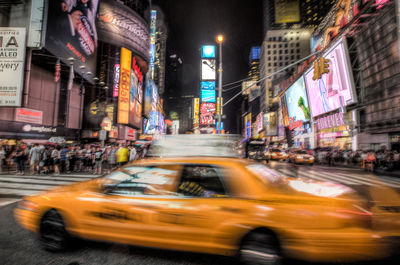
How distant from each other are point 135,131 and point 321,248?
43870mm

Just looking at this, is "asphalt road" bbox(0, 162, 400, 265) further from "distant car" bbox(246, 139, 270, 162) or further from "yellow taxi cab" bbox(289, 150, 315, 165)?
"yellow taxi cab" bbox(289, 150, 315, 165)

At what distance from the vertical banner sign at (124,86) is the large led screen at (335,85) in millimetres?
28502

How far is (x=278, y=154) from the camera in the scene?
25.1m

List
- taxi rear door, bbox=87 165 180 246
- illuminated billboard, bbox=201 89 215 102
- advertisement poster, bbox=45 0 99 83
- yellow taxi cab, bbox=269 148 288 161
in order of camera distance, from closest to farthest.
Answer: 1. taxi rear door, bbox=87 165 180 246
2. advertisement poster, bbox=45 0 99 83
3. yellow taxi cab, bbox=269 148 288 161
4. illuminated billboard, bbox=201 89 215 102

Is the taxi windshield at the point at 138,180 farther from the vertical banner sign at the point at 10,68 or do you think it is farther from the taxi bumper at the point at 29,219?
the vertical banner sign at the point at 10,68

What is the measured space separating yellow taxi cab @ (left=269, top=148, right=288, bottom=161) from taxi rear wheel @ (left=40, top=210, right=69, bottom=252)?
24646 millimetres

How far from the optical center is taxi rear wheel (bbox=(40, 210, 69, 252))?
2.89 m

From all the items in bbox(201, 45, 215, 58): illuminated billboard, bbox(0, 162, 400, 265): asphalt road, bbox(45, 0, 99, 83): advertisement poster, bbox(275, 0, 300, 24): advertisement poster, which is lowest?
bbox(0, 162, 400, 265): asphalt road

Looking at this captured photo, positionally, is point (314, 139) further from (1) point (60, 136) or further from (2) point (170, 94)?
(2) point (170, 94)

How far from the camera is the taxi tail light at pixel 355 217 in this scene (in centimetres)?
220

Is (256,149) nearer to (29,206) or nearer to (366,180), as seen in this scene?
(366,180)

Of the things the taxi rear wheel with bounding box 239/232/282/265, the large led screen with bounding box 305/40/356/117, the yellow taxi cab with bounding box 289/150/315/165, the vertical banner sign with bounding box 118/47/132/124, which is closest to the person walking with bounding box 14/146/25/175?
the taxi rear wheel with bounding box 239/232/282/265

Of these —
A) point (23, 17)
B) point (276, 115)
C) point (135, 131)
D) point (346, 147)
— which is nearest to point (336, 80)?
point (346, 147)

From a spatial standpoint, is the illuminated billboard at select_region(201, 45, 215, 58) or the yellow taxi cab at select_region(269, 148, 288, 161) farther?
the illuminated billboard at select_region(201, 45, 215, 58)
